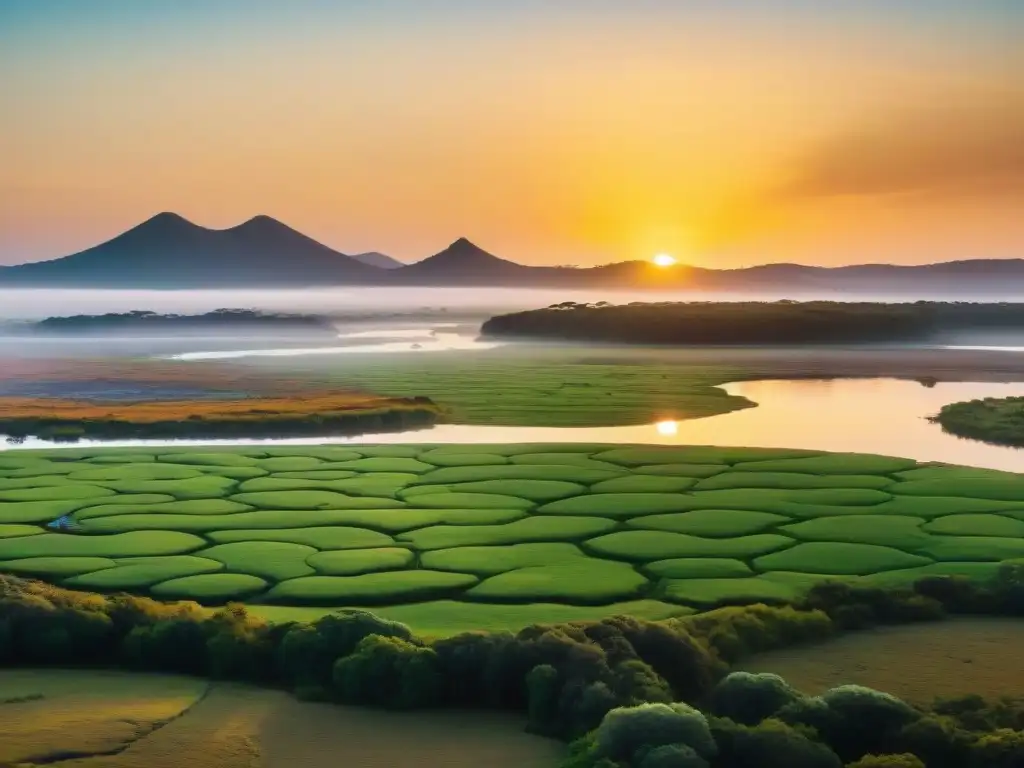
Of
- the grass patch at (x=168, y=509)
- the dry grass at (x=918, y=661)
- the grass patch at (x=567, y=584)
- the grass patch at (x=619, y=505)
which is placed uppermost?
the grass patch at (x=168, y=509)

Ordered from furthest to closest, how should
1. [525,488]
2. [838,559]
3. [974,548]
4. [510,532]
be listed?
[525,488]
[510,532]
[974,548]
[838,559]

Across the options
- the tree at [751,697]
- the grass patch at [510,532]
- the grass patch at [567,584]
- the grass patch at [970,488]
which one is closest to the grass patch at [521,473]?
the grass patch at [510,532]

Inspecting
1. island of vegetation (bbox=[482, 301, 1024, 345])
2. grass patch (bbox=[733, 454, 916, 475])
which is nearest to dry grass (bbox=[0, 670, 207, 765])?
grass patch (bbox=[733, 454, 916, 475])

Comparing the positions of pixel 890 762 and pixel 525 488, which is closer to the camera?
pixel 890 762

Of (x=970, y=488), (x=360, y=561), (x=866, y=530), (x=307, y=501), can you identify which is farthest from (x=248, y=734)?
(x=970, y=488)

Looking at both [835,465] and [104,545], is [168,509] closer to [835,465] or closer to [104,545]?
[104,545]

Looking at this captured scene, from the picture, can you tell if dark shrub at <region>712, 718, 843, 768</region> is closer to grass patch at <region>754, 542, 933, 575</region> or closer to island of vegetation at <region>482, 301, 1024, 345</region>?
grass patch at <region>754, 542, 933, 575</region>

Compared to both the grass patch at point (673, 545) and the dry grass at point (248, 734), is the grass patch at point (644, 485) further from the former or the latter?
the dry grass at point (248, 734)

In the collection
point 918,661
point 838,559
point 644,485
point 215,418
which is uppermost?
point 215,418

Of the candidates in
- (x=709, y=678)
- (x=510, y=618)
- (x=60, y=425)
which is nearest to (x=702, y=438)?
(x=60, y=425)
